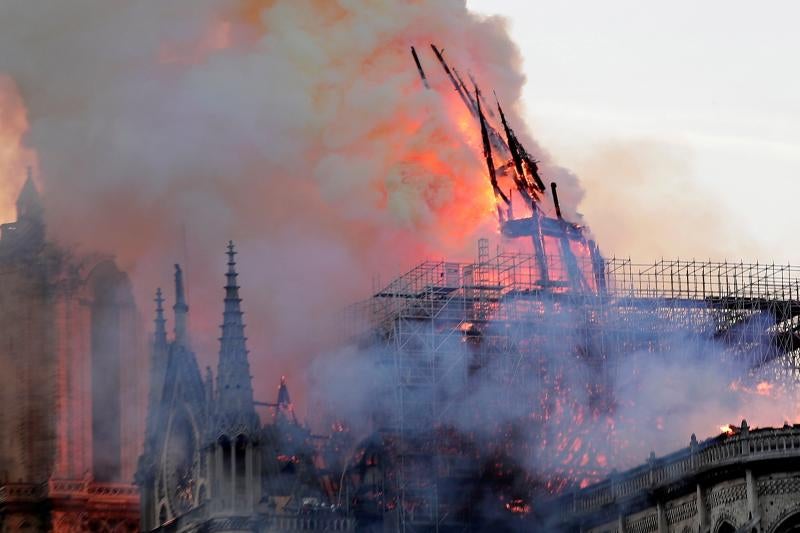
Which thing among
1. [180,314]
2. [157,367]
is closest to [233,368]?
[180,314]

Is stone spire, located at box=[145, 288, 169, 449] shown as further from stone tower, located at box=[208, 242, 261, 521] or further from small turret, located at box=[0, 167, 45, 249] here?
stone tower, located at box=[208, 242, 261, 521]

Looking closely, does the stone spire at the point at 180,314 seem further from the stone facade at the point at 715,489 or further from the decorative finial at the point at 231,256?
the stone facade at the point at 715,489

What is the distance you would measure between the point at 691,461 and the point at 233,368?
21.3 metres

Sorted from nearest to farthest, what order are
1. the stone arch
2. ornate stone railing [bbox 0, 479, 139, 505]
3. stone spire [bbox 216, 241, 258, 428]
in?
the stone arch, stone spire [bbox 216, 241, 258, 428], ornate stone railing [bbox 0, 479, 139, 505]

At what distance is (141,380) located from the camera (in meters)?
132

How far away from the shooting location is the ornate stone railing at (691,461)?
94.9 metres

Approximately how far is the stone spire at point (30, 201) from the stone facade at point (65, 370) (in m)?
0.04

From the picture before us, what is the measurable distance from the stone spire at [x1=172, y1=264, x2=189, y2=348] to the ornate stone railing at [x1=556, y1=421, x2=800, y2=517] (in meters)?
19.5

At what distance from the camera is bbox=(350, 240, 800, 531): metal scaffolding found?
4473 inches

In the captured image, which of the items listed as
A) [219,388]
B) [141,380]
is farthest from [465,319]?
[141,380]

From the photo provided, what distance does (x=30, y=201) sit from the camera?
12950 centimetres

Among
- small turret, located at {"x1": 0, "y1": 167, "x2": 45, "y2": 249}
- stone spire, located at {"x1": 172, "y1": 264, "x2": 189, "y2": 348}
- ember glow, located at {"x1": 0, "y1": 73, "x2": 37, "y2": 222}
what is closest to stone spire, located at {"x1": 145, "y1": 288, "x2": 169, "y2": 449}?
stone spire, located at {"x1": 172, "y1": 264, "x2": 189, "y2": 348}

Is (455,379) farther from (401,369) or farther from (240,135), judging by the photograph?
(240,135)

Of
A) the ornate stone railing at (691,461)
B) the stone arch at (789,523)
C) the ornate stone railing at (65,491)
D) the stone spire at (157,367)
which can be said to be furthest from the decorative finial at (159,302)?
the stone arch at (789,523)
